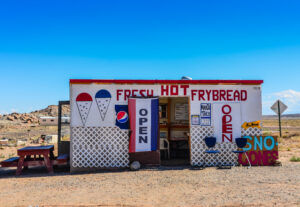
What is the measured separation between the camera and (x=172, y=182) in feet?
23.2

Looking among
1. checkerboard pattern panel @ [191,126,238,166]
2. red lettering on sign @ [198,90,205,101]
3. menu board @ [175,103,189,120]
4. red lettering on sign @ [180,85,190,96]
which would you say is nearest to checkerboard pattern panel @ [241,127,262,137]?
checkerboard pattern panel @ [191,126,238,166]

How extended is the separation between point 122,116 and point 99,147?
131cm

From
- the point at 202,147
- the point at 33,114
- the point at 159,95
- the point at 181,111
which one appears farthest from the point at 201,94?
the point at 33,114

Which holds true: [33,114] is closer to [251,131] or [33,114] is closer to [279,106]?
[279,106]

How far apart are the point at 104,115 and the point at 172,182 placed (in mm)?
3319

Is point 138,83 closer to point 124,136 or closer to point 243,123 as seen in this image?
point 124,136

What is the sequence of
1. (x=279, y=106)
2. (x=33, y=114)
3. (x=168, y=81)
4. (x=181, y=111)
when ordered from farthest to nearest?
1. (x=33, y=114)
2. (x=279, y=106)
3. (x=181, y=111)
4. (x=168, y=81)

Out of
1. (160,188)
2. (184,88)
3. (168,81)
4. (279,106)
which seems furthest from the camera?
(279,106)

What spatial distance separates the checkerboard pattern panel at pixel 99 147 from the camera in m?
8.80

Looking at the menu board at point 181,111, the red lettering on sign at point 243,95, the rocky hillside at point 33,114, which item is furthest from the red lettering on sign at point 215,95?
the rocky hillside at point 33,114

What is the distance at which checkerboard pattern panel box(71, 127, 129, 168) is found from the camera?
8.80 meters

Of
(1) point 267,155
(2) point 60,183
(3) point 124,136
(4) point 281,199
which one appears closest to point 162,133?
(3) point 124,136

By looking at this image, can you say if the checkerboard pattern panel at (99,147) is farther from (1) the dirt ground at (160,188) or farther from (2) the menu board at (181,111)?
(2) the menu board at (181,111)

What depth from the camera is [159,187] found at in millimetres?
6617
